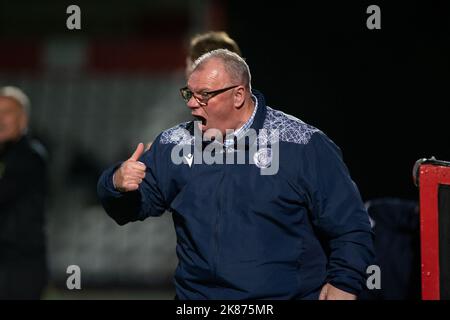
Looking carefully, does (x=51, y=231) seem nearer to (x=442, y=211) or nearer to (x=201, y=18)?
(x=201, y=18)

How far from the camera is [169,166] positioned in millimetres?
3840

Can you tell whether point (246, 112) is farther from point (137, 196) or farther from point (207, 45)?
point (207, 45)

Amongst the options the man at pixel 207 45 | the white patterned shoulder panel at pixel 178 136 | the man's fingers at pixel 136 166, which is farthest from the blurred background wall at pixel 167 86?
the man's fingers at pixel 136 166

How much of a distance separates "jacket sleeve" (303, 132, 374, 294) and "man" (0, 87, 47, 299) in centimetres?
251

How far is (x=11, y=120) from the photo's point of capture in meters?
5.77

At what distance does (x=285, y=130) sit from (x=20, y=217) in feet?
8.07

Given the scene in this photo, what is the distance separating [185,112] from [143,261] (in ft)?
6.53

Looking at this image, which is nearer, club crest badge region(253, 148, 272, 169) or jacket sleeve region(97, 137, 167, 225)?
club crest badge region(253, 148, 272, 169)

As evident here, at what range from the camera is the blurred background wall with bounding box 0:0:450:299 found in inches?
207

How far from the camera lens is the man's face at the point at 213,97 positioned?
12.2 ft

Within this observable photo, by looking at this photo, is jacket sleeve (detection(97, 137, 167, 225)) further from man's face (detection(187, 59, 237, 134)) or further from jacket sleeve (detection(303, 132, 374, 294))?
jacket sleeve (detection(303, 132, 374, 294))

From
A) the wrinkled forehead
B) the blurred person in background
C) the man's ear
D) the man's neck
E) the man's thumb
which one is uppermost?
the blurred person in background

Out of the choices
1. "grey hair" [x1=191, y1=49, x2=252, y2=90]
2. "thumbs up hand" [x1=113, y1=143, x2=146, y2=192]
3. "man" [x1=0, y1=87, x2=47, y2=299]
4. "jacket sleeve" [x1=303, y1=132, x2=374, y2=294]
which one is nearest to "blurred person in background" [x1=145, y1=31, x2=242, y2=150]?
"grey hair" [x1=191, y1=49, x2=252, y2=90]

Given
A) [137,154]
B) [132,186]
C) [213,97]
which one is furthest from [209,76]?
[132,186]
